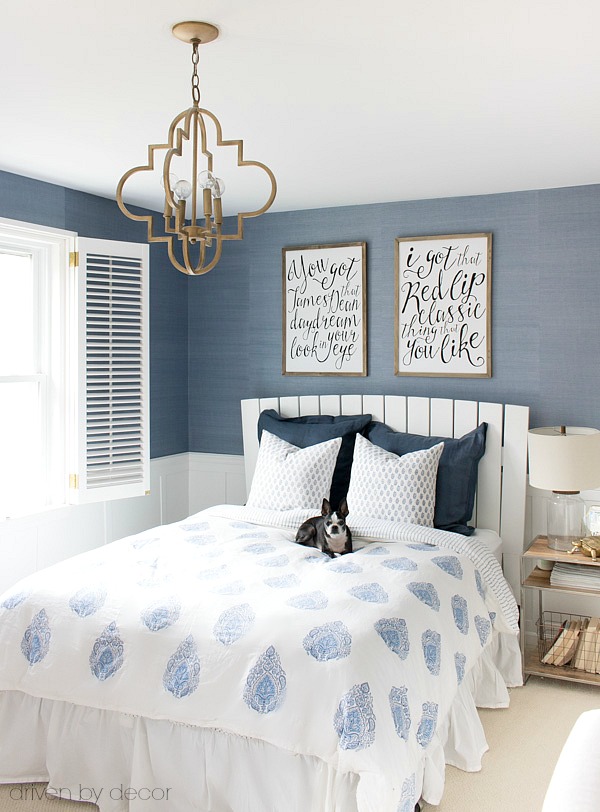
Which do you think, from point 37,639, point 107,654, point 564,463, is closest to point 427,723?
point 107,654

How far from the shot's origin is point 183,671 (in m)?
2.47

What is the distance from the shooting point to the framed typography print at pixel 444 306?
4199 millimetres

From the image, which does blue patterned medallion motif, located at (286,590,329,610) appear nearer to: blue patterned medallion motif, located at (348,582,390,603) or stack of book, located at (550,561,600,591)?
blue patterned medallion motif, located at (348,582,390,603)

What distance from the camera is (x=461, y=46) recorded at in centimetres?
225

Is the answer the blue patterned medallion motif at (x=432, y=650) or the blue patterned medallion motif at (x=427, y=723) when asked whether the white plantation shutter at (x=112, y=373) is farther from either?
the blue patterned medallion motif at (x=427, y=723)

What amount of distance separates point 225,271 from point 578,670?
3.11 m

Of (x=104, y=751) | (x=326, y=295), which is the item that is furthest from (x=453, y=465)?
(x=104, y=751)

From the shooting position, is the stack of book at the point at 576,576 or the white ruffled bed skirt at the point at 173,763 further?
the stack of book at the point at 576,576

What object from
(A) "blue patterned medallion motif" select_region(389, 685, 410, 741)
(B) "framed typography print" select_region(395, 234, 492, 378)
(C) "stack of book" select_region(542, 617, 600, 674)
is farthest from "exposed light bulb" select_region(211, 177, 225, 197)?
(C) "stack of book" select_region(542, 617, 600, 674)

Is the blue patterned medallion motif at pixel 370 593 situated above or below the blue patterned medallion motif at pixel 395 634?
above

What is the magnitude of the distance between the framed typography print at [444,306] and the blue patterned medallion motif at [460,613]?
1.52 metres

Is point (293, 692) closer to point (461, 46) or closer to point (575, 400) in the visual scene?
point (461, 46)

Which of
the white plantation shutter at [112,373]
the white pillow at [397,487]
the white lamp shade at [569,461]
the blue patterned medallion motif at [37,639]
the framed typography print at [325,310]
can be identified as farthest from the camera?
the framed typography print at [325,310]

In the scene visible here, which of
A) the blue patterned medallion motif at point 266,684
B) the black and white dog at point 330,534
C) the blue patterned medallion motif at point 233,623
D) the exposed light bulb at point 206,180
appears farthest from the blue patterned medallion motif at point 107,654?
the exposed light bulb at point 206,180
